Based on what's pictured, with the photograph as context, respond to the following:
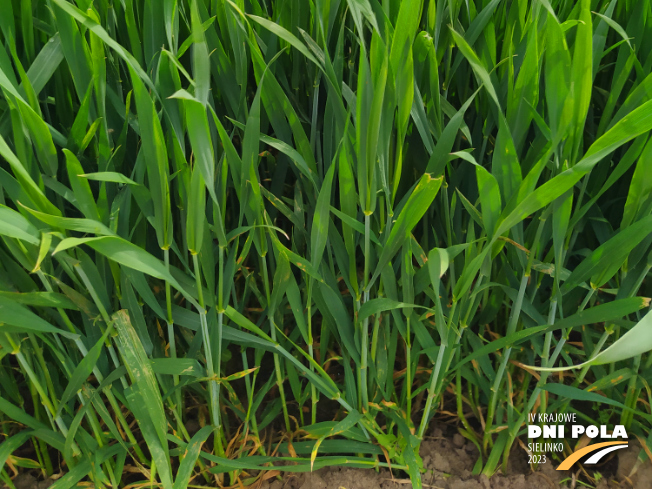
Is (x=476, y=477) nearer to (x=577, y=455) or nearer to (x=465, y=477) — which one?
(x=465, y=477)

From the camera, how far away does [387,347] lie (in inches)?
28.9

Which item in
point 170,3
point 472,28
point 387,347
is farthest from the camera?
point 387,347

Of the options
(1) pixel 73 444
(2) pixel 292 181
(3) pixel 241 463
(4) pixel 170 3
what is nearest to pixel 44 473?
(1) pixel 73 444

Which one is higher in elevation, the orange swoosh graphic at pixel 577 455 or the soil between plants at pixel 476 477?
the orange swoosh graphic at pixel 577 455

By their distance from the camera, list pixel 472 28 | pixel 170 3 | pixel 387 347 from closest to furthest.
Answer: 1. pixel 170 3
2. pixel 472 28
3. pixel 387 347

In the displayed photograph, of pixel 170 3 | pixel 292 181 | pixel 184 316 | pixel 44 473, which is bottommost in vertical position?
pixel 44 473

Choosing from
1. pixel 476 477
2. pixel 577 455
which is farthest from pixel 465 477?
pixel 577 455

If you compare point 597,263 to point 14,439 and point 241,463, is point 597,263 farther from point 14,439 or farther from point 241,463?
point 14,439

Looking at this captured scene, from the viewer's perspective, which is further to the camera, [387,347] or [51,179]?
[387,347]

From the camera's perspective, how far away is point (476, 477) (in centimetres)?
76

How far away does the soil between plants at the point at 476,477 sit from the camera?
743 mm

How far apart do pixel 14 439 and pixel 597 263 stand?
0.76m

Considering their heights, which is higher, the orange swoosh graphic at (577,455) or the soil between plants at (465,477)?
the orange swoosh graphic at (577,455)

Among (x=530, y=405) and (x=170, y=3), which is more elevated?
(x=170, y=3)
